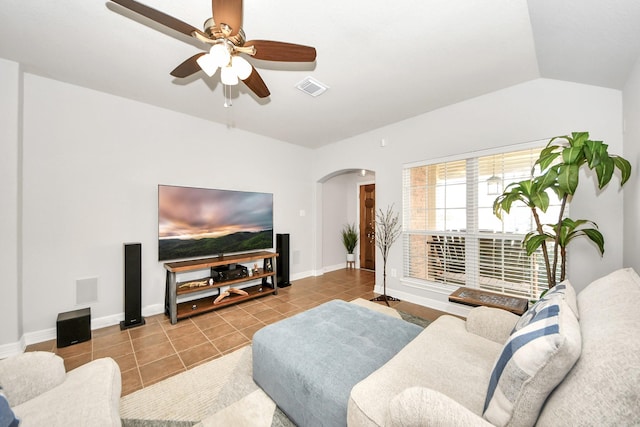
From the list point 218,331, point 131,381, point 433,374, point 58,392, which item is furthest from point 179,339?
point 433,374

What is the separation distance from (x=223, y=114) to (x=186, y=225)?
66.4 inches

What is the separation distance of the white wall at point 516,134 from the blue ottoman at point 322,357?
2072 mm

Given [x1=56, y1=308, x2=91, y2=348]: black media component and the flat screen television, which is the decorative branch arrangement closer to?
the flat screen television

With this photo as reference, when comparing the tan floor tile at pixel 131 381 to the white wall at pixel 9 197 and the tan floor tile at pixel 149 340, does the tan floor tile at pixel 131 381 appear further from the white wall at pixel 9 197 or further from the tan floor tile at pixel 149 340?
the white wall at pixel 9 197

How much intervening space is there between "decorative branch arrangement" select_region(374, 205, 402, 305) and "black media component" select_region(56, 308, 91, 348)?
11.7 ft

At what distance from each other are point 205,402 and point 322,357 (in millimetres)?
989

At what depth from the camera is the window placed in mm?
2734

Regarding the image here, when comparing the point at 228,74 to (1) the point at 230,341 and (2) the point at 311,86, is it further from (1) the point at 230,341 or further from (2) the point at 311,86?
(1) the point at 230,341

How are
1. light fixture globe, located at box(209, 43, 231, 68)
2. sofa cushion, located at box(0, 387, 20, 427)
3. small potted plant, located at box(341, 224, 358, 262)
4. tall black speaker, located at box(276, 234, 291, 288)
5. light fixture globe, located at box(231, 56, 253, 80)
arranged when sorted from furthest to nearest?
small potted plant, located at box(341, 224, 358, 262)
tall black speaker, located at box(276, 234, 291, 288)
light fixture globe, located at box(231, 56, 253, 80)
light fixture globe, located at box(209, 43, 231, 68)
sofa cushion, located at box(0, 387, 20, 427)

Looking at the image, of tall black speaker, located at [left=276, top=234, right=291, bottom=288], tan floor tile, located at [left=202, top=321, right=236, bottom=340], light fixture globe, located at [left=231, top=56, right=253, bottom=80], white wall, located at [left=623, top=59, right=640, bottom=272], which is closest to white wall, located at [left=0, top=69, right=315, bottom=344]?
tan floor tile, located at [left=202, top=321, right=236, bottom=340]

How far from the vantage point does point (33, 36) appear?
197 centimetres

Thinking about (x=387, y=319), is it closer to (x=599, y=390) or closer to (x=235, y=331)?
(x=599, y=390)

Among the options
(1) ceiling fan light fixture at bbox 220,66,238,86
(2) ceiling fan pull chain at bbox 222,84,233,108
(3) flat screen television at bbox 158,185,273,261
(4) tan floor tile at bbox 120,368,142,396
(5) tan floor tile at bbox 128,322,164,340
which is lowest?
(4) tan floor tile at bbox 120,368,142,396

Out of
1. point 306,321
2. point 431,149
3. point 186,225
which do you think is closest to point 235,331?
point 306,321
